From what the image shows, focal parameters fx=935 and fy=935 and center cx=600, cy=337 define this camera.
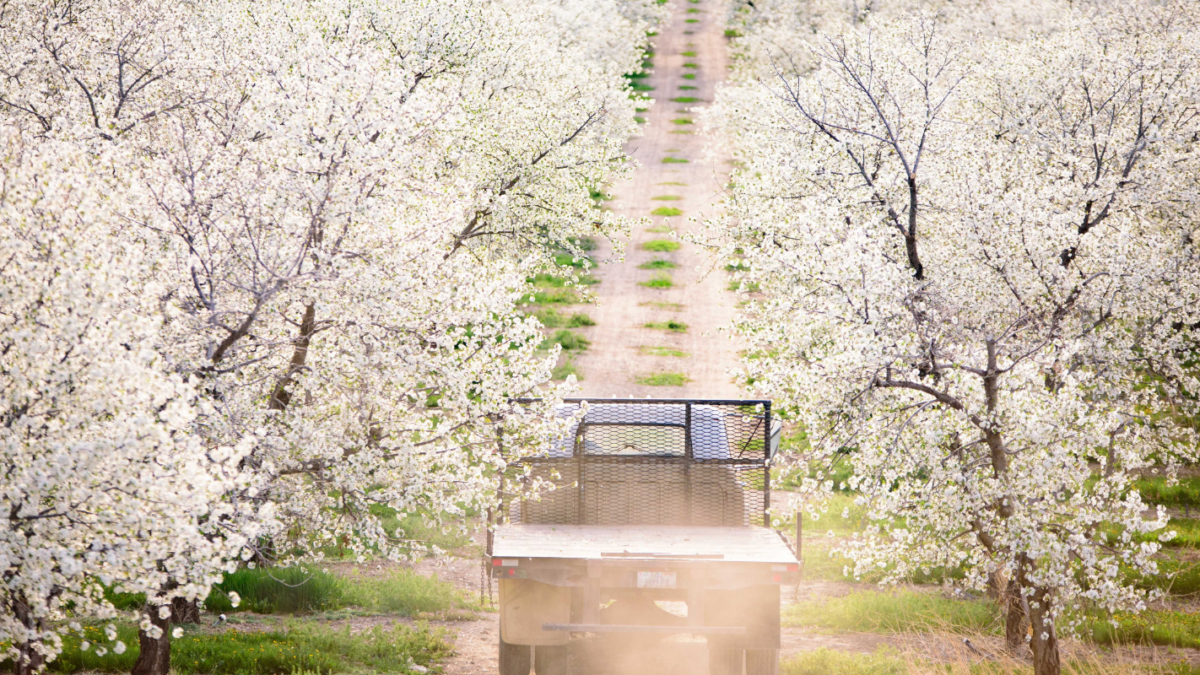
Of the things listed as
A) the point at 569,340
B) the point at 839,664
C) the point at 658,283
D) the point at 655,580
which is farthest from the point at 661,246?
the point at 655,580

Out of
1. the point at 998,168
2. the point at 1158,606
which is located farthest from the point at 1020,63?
the point at 1158,606

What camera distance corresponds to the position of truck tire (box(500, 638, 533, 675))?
437 inches

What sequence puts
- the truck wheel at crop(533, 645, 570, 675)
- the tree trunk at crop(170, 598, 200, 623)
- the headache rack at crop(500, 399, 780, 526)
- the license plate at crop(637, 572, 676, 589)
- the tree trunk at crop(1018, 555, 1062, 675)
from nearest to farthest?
the license plate at crop(637, 572, 676, 589), the truck wheel at crop(533, 645, 570, 675), the tree trunk at crop(1018, 555, 1062, 675), the headache rack at crop(500, 399, 780, 526), the tree trunk at crop(170, 598, 200, 623)

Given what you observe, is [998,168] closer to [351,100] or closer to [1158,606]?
[1158,606]

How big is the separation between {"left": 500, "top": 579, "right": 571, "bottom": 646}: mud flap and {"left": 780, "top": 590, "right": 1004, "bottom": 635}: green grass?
214 inches

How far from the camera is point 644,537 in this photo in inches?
453

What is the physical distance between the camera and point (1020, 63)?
78.4ft

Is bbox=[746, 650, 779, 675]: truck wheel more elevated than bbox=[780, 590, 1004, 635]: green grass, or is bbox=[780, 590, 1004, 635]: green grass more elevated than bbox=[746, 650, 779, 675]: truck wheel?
bbox=[746, 650, 779, 675]: truck wheel

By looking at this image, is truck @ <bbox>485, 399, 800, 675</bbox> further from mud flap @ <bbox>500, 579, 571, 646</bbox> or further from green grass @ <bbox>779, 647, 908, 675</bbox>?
green grass @ <bbox>779, 647, 908, 675</bbox>

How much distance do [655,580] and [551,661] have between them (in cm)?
178

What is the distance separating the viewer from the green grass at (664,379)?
2925 centimetres

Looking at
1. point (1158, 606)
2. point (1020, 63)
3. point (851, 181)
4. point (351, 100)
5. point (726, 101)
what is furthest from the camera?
point (726, 101)

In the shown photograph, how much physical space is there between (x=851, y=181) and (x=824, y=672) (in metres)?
9.40

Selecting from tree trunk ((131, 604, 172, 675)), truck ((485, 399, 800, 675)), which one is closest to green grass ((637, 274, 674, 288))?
truck ((485, 399, 800, 675))
